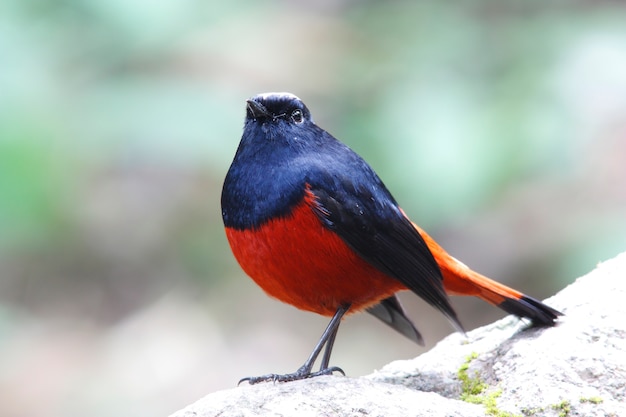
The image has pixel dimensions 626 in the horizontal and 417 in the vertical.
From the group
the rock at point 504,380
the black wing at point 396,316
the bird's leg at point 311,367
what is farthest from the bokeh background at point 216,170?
the bird's leg at point 311,367

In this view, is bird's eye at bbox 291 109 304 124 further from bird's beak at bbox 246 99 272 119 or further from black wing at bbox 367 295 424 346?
black wing at bbox 367 295 424 346

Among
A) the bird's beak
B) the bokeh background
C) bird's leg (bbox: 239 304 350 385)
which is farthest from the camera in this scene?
the bokeh background

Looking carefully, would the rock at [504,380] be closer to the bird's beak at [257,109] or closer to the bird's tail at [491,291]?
the bird's tail at [491,291]

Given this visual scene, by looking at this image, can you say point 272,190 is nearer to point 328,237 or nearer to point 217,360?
point 328,237

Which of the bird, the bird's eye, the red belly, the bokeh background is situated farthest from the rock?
the bokeh background

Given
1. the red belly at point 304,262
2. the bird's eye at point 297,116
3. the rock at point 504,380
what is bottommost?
the rock at point 504,380

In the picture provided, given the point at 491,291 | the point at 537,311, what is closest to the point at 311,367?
the point at 491,291

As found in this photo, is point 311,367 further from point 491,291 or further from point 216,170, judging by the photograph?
point 216,170
